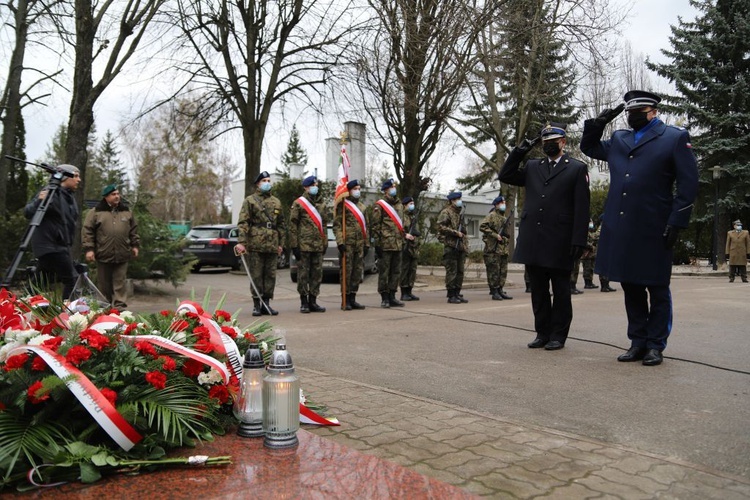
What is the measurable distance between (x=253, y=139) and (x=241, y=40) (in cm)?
263

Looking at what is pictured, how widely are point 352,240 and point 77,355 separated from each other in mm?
7496

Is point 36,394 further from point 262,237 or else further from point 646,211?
point 262,237

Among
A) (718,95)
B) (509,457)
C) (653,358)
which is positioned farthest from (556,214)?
(718,95)

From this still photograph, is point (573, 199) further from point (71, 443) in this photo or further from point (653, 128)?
point (71, 443)

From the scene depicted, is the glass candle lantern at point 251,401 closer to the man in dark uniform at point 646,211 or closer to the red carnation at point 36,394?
the red carnation at point 36,394

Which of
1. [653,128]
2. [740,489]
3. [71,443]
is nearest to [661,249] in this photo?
[653,128]

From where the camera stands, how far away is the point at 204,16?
51.2 feet

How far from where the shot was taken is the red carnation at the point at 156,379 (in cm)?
286

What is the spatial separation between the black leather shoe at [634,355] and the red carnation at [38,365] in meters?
4.41

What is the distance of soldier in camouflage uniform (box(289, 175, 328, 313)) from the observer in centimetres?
955

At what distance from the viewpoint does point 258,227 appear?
9.22 metres

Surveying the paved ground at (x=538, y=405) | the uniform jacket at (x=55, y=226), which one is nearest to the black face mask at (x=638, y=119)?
the paved ground at (x=538, y=405)

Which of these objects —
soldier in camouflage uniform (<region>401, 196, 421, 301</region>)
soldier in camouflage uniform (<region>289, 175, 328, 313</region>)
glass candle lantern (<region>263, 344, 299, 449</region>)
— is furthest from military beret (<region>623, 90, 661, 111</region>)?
soldier in camouflage uniform (<region>401, 196, 421, 301</region>)

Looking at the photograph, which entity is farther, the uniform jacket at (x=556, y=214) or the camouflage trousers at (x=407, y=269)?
the camouflage trousers at (x=407, y=269)
